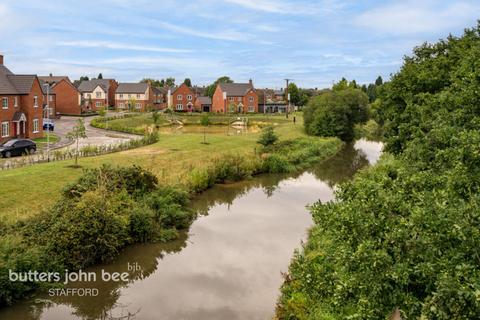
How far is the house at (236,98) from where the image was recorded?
113 m

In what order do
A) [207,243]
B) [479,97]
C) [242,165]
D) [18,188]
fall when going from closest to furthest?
[479,97] → [207,243] → [18,188] → [242,165]

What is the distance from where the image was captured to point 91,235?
19.6m

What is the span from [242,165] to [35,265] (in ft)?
81.9

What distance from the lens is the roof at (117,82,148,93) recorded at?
11894cm

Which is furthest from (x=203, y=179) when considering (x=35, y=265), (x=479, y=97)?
(x=479, y=97)

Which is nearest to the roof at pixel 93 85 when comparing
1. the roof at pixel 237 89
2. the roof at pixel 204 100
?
the roof at pixel 204 100

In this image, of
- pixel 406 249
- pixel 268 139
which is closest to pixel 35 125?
pixel 268 139

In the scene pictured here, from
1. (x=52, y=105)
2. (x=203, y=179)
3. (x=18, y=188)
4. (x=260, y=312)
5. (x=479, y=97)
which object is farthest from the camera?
(x=52, y=105)

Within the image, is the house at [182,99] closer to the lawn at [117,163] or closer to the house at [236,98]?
the house at [236,98]

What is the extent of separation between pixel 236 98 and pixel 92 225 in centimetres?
9607

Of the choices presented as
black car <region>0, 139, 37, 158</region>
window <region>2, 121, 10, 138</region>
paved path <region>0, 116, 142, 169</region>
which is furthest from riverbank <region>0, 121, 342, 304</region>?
window <region>2, 121, 10, 138</region>

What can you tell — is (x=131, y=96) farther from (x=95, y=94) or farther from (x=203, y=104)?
(x=203, y=104)

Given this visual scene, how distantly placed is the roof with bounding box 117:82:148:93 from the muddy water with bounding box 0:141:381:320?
299 ft

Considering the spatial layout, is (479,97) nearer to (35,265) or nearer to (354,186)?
(354,186)
